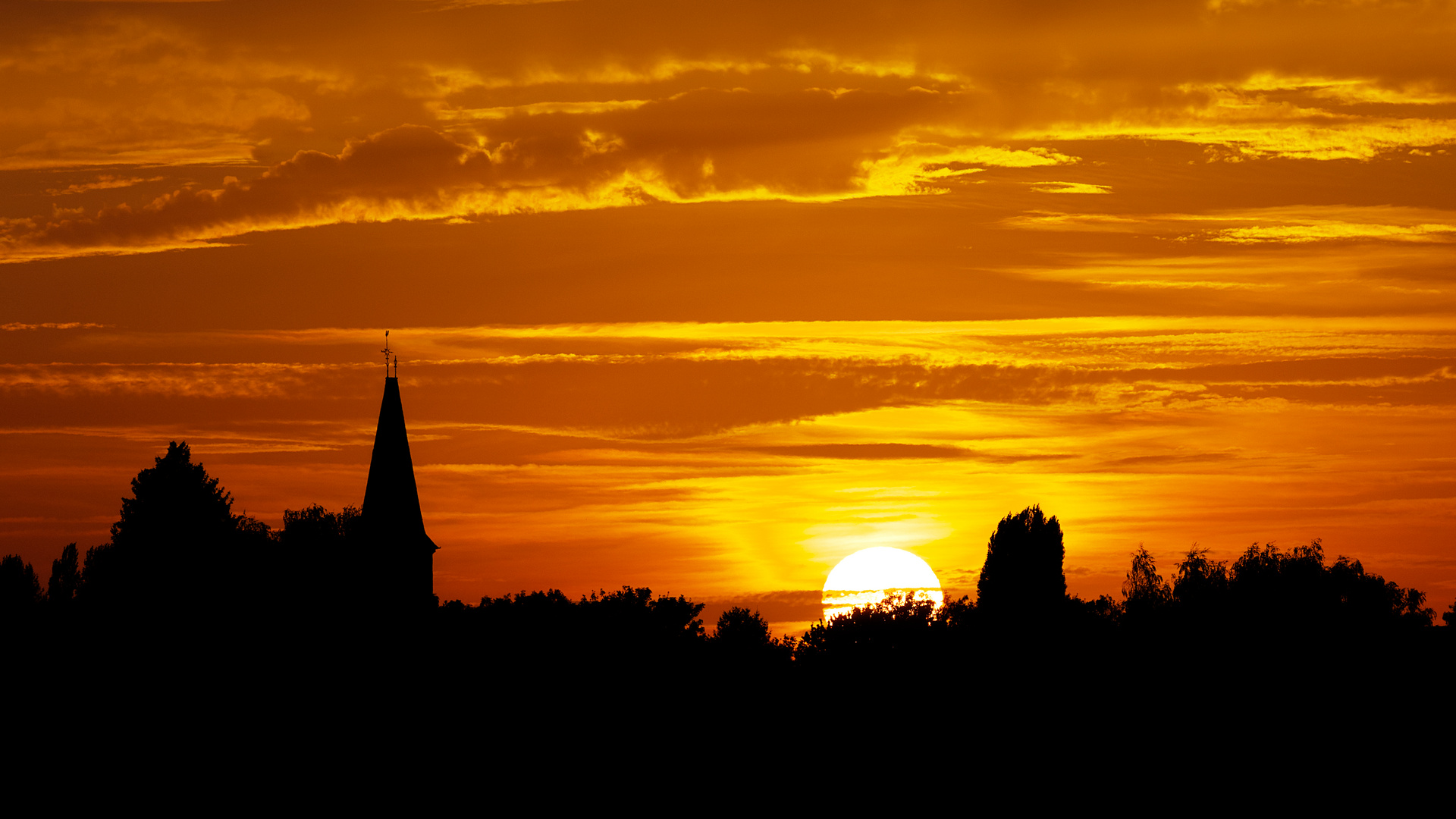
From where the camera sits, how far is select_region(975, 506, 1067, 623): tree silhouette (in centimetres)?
8300

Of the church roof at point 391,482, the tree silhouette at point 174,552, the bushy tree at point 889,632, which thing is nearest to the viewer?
the church roof at point 391,482

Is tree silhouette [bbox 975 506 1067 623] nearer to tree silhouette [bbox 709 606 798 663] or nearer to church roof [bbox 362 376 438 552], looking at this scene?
tree silhouette [bbox 709 606 798 663]

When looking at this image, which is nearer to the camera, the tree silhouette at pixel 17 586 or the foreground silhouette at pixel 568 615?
the foreground silhouette at pixel 568 615

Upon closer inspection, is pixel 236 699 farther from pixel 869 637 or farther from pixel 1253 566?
pixel 1253 566

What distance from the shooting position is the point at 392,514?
6462 cm

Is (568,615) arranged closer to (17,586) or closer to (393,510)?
(393,510)

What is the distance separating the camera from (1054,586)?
84.2 m

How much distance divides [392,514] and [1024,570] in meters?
35.6

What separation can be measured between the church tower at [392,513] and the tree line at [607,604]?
755 millimetres

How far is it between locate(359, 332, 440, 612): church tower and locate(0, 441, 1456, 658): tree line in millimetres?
755

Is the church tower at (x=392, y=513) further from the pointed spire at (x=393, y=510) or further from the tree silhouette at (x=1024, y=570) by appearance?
the tree silhouette at (x=1024, y=570)

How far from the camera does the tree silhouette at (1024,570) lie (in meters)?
83.0

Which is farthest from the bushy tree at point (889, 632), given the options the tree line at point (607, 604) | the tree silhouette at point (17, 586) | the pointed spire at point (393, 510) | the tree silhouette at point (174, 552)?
the tree silhouette at point (17, 586)

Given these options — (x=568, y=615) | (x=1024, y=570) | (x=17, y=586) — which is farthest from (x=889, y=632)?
(x=17, y=586)
